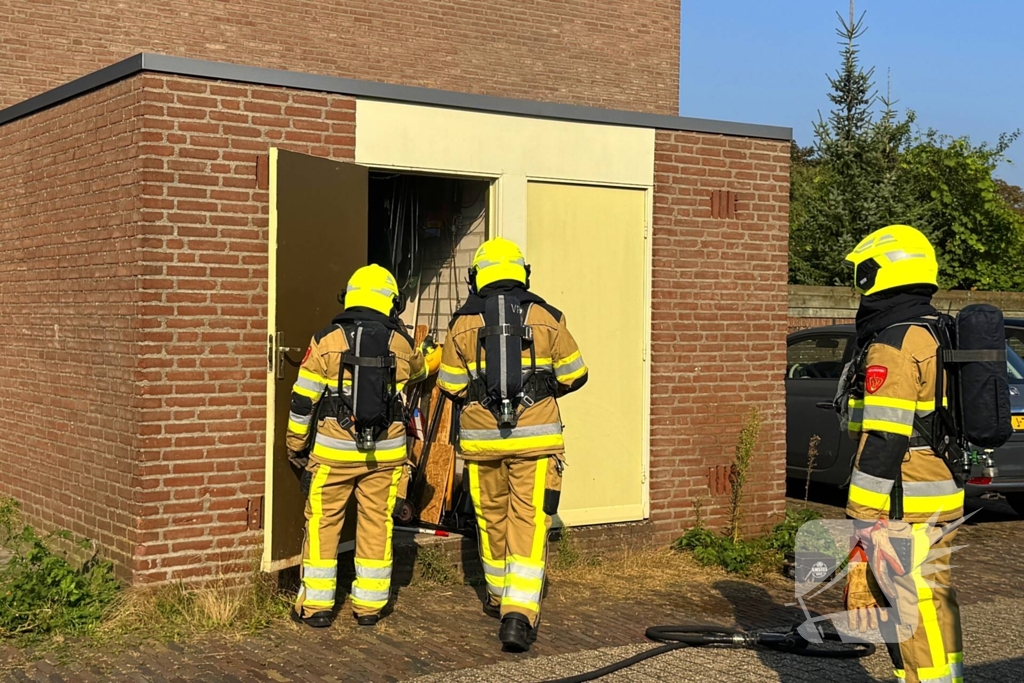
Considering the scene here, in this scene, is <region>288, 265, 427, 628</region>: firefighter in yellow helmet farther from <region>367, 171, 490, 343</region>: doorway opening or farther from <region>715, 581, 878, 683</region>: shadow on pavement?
<region>367, 171, 490, 343</region>: doorway opening

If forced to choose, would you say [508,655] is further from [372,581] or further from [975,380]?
[975,380]

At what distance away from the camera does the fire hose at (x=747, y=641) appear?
20.4 feet

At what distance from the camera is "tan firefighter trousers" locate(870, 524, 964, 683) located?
15.9ft

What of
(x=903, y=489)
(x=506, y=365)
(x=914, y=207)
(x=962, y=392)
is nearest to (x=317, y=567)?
(x=506, y=365)

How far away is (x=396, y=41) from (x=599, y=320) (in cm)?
845

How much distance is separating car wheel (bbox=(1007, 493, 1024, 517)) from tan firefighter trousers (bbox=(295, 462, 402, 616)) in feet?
22.2

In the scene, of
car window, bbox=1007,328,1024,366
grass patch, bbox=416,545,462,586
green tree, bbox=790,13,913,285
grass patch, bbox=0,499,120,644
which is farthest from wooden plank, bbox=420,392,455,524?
green tree, bbox=790,13,913,285

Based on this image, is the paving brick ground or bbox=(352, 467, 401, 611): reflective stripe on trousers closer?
the paving brick ground

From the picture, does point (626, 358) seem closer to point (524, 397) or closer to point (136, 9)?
Answer: point (524, 397)

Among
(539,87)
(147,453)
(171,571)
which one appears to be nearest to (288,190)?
(147,453)

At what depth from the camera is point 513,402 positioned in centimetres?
642

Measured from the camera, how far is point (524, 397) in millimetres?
6441

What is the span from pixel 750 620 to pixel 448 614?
183 centimetres

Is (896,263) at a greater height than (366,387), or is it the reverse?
(896,263)
